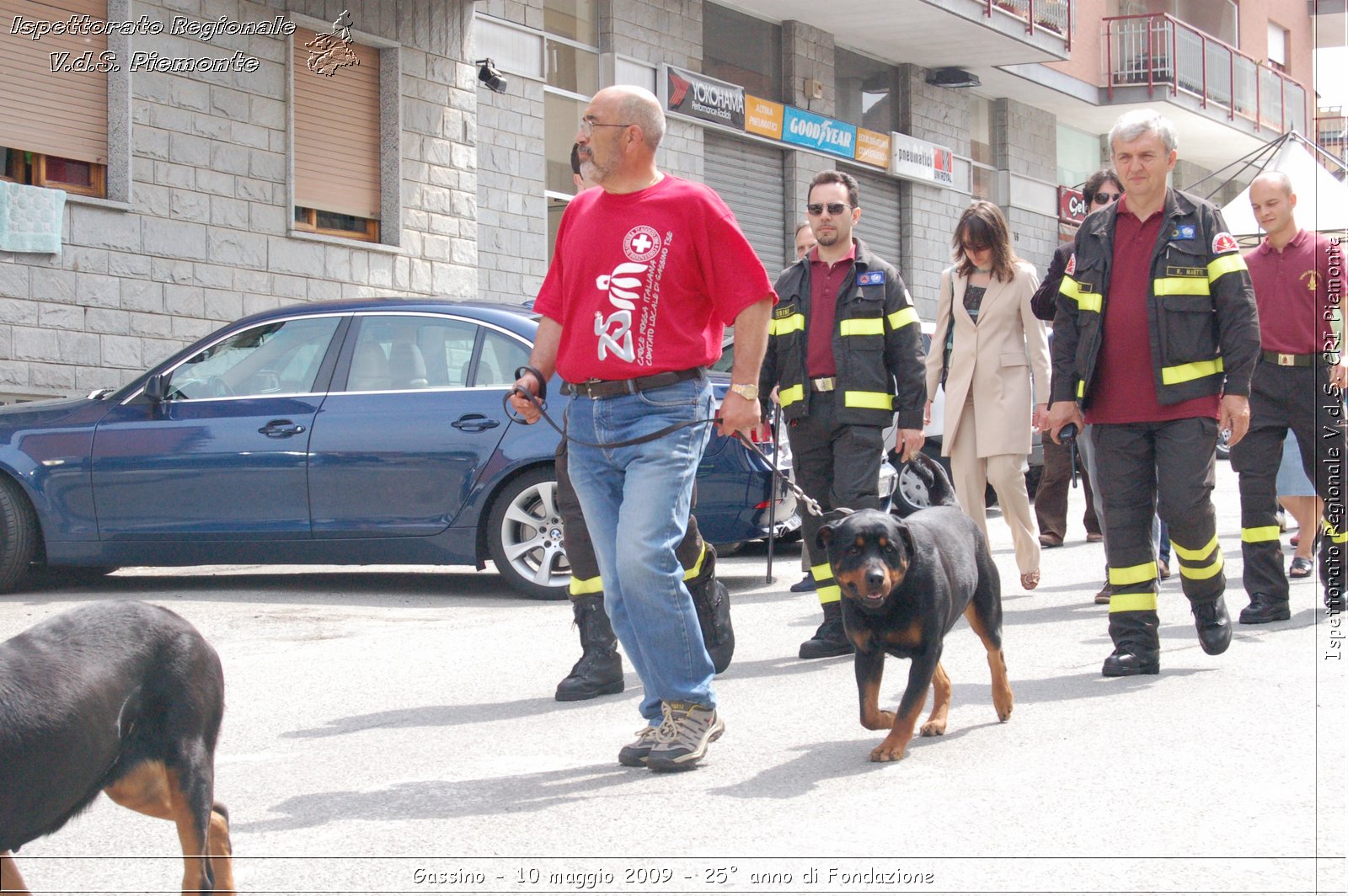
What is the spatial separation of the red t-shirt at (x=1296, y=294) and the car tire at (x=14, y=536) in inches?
264

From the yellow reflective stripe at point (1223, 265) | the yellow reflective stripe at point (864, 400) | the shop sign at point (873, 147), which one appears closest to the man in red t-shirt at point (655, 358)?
the yellow reflective stripe at point (864, 400)

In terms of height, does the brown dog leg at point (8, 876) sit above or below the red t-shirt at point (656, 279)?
below

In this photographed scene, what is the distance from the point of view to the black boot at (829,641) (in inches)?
258

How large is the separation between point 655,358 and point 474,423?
12.9 ft

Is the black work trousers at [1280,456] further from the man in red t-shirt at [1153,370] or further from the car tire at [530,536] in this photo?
the car tire at [530,536]

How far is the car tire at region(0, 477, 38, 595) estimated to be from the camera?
8.41m

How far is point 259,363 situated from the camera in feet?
28.5

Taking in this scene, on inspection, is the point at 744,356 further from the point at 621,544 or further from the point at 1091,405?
the point at 1091,405

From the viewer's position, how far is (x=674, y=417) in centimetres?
456

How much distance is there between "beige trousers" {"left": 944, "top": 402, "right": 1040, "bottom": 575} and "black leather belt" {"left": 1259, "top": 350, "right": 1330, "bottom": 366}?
132 centimetres

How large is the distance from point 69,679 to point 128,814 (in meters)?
1.54

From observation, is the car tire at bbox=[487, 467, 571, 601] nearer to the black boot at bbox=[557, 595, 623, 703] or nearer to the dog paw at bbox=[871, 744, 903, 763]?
the black boot at bbox=[557, 595, 623, 703]

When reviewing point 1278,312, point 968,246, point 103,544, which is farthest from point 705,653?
point 103,544

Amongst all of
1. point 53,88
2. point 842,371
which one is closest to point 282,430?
point 842,371
